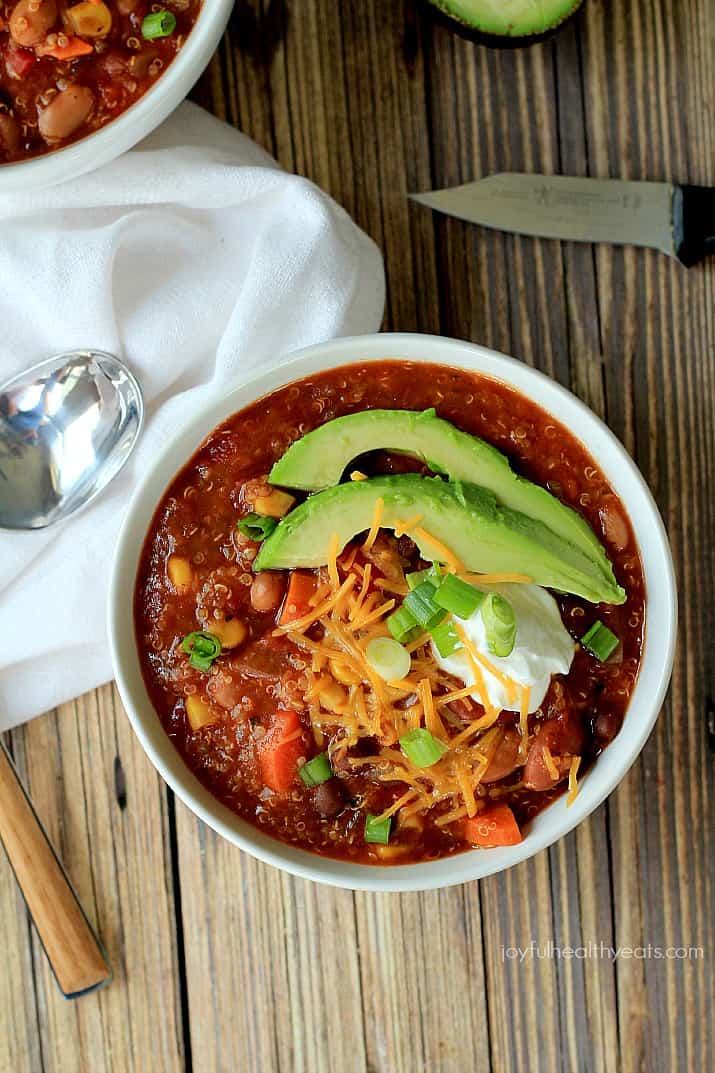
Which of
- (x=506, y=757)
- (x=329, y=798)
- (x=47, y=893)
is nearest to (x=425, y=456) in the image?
(x=506, y=757)

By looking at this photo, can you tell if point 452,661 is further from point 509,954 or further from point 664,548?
point 509,954

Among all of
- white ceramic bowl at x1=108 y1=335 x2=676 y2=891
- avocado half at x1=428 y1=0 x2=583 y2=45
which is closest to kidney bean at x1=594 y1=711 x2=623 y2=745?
white ceramic bowl at x1=108 y1=335 x2=676 y2=891

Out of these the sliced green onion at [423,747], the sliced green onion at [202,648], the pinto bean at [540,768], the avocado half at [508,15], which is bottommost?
the pinto bean at [540,768]

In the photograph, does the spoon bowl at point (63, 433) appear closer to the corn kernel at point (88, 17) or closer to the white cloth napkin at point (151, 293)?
the white cloth napkin at point (151, 293)

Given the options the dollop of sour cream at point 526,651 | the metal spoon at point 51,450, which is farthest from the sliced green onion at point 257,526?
the metal spoon at point 51,450

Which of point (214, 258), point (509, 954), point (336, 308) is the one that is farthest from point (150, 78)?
point (509, 954)

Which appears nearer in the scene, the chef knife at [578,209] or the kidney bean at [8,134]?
the kidney bean at [8,134]

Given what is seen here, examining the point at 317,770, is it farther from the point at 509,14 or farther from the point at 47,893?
the point at 509,14
